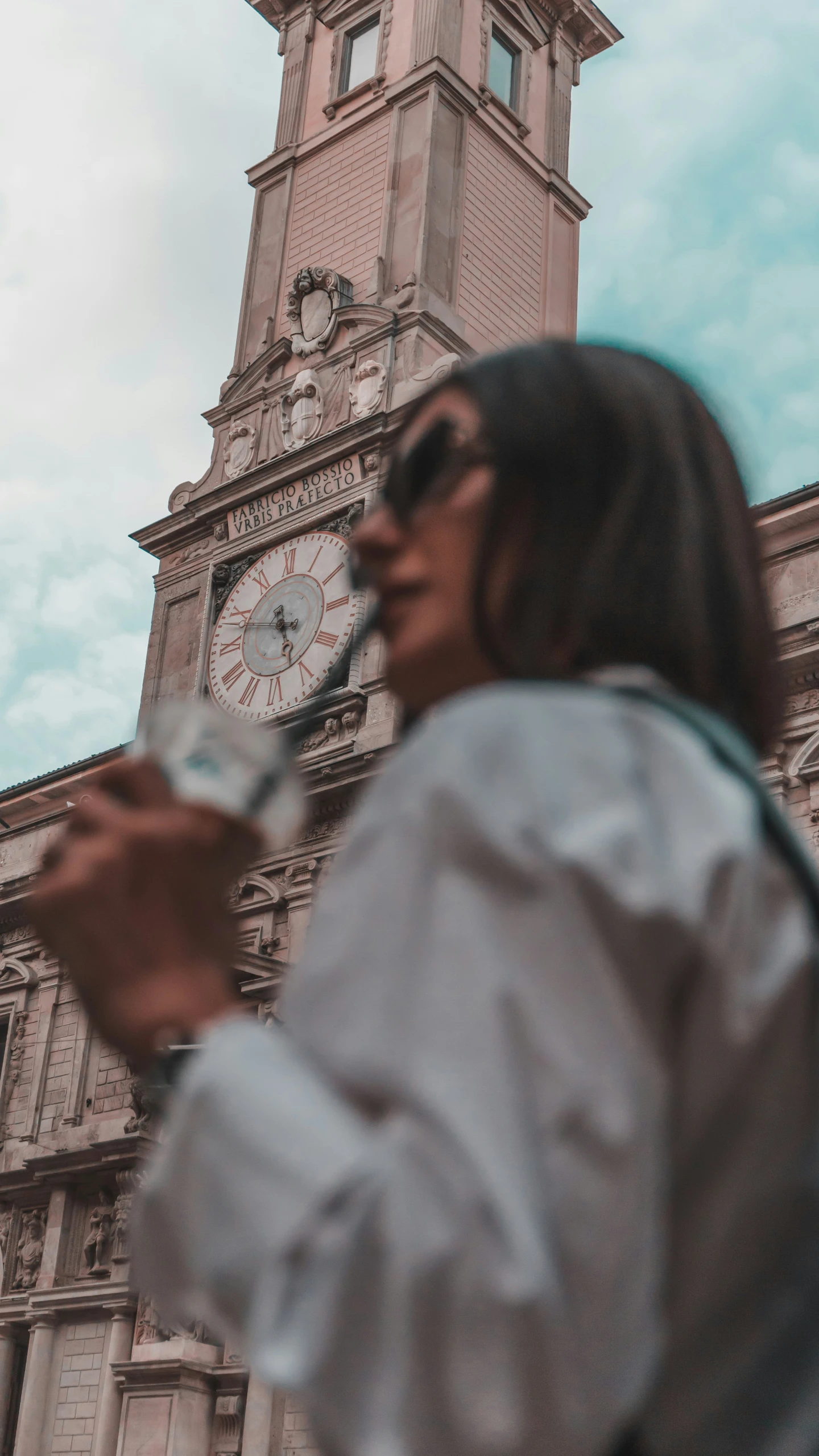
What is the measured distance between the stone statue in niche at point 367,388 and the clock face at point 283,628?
1.31 meters

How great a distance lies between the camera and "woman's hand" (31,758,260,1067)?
964 millimetres

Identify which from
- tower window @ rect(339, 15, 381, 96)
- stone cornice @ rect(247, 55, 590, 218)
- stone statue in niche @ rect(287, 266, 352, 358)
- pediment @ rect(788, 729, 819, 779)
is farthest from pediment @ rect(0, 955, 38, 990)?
tower window @ rect(339, 15, 381, 96)

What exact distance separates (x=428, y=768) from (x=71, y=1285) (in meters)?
14.8

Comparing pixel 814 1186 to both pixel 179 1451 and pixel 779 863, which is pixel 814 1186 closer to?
pixel 779 863

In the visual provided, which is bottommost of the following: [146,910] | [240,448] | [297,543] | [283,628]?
[146,910]

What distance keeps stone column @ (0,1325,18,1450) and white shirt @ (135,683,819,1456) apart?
601 inches

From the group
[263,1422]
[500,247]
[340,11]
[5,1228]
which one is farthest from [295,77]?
[263,1422]

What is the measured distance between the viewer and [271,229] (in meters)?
19.4

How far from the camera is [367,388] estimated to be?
1619 cm

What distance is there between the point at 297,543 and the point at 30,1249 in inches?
285

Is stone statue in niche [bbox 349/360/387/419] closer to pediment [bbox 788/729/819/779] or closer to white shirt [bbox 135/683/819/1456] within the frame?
pediment [bbox 788/729/819/779]

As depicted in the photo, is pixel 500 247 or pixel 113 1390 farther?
pixel 500 247

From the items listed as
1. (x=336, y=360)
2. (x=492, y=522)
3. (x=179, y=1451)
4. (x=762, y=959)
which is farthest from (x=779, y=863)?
(x=336, y=360)

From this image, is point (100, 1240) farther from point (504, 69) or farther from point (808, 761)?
point (504, 69)
